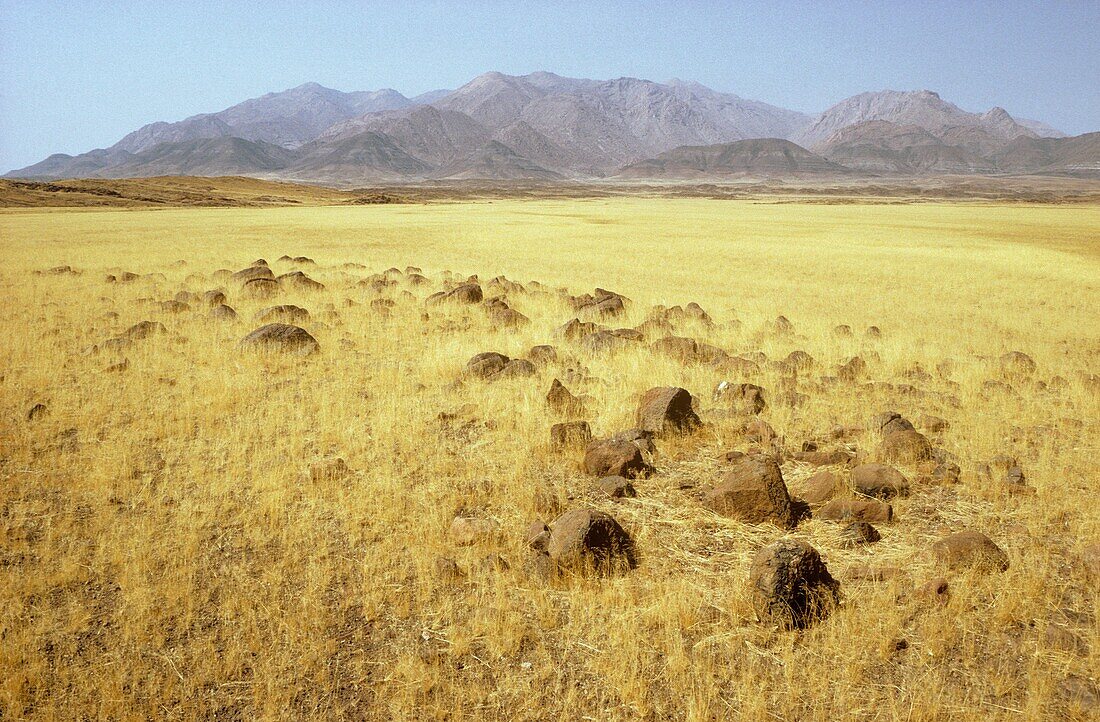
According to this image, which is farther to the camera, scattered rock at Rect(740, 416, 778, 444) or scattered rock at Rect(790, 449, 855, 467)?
scattered rock at Rect(740, 416, 778, 444)

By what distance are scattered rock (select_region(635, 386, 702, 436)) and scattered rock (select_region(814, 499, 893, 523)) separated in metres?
2.11

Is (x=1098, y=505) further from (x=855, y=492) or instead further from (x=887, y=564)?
(x=887, y=564)

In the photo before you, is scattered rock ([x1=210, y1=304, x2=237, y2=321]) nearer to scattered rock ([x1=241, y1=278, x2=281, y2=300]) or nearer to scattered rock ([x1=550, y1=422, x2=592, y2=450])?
scattered rock ([x1=241, y1=278, x2=281, y2=300])

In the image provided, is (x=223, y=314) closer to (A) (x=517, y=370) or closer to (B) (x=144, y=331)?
(B) (x=144, y=331)

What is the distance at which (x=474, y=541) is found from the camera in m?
5.57

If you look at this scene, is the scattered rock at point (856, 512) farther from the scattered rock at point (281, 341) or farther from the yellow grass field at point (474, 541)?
the scattered rock at point (281, 341)

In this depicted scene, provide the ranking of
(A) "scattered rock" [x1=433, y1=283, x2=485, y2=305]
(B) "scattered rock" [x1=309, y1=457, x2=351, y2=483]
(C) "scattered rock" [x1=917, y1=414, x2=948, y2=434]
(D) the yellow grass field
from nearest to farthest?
(D) the yellow grass field → (B) "scattered rock" [x1=309, y1=457, x2=351, y2=483] → (C) "scattered rock" [x1=917, y1=414, x2=948, y2=434] → (A) "scattered rock" [x1=433, y1=283, x2=485, y2=305]

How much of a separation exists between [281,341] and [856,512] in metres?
9.34

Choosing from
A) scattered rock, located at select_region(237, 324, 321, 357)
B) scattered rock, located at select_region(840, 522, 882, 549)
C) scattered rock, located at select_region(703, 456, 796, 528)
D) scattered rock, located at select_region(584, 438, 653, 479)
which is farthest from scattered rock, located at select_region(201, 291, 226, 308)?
scattered rock, located at select_region(840, 522, 882, 549)

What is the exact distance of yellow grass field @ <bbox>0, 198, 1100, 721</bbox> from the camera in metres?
4.04

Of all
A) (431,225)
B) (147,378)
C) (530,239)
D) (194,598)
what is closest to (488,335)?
(147,378)

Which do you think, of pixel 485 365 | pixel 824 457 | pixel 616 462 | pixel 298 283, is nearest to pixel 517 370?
pixel 485 365

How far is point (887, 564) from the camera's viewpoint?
17.4 ft

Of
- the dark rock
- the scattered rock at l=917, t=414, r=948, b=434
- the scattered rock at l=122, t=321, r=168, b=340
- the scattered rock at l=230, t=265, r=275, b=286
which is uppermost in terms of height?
the scattered rock at l=230, t=265, r=275, b=286
